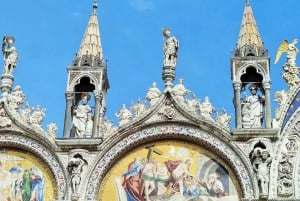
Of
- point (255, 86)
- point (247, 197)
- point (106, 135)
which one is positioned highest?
point (255, 86)

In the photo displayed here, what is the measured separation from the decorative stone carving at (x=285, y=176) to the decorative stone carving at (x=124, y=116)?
109 inches

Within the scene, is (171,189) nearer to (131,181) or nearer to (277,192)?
(131,181)

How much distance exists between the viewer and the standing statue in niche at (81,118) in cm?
1542

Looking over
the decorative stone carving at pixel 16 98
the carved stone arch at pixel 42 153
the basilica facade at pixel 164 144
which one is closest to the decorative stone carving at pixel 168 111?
the basilica facade at pixel 164 144

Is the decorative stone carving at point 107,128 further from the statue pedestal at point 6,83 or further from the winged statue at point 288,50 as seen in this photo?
the winged statue at point 288,50

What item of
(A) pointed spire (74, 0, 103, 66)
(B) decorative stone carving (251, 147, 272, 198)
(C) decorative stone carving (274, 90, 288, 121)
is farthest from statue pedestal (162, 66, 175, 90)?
(B) decorative stone carving (251, 147, 272, 198)

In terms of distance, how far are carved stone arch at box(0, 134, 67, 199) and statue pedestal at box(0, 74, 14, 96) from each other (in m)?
0.93

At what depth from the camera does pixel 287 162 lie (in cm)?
1462

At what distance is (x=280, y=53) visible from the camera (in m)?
15.9

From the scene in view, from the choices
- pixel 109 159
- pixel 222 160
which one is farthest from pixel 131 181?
pixel 222 160

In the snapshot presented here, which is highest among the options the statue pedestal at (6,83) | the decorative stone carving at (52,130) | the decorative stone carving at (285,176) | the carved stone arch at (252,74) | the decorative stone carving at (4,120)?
the carved stone arch at (252,74)

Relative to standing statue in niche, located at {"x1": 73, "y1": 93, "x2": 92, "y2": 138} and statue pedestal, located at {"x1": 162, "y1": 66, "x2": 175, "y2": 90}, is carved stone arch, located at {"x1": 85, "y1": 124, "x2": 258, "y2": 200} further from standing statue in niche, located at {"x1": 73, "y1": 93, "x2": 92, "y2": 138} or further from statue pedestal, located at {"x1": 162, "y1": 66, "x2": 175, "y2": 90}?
statue pedestal, located at {"x1": 162, "y1": 66, "x2": 175, "y2": 90}

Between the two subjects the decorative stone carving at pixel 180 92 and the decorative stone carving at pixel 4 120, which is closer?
the decorative stone carving at pixel 180 92

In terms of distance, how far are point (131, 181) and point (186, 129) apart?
1343mm
